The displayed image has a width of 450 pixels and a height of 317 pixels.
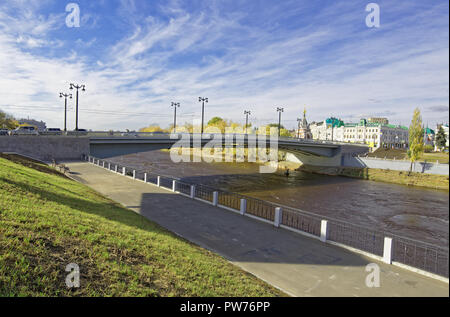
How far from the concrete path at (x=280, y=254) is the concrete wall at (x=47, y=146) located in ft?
57.8

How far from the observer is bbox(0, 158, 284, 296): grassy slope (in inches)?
172

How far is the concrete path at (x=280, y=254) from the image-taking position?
19.3 ft

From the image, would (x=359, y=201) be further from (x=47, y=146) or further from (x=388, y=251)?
(x=47, y=146)

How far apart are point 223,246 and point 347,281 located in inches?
142

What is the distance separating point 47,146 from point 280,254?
2795 centimetres

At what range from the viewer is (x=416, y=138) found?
336cm

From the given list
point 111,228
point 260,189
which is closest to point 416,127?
point 111,228

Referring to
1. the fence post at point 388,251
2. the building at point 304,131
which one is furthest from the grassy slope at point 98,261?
the building at point 304,131

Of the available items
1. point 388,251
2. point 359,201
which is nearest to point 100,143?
point 359,201
